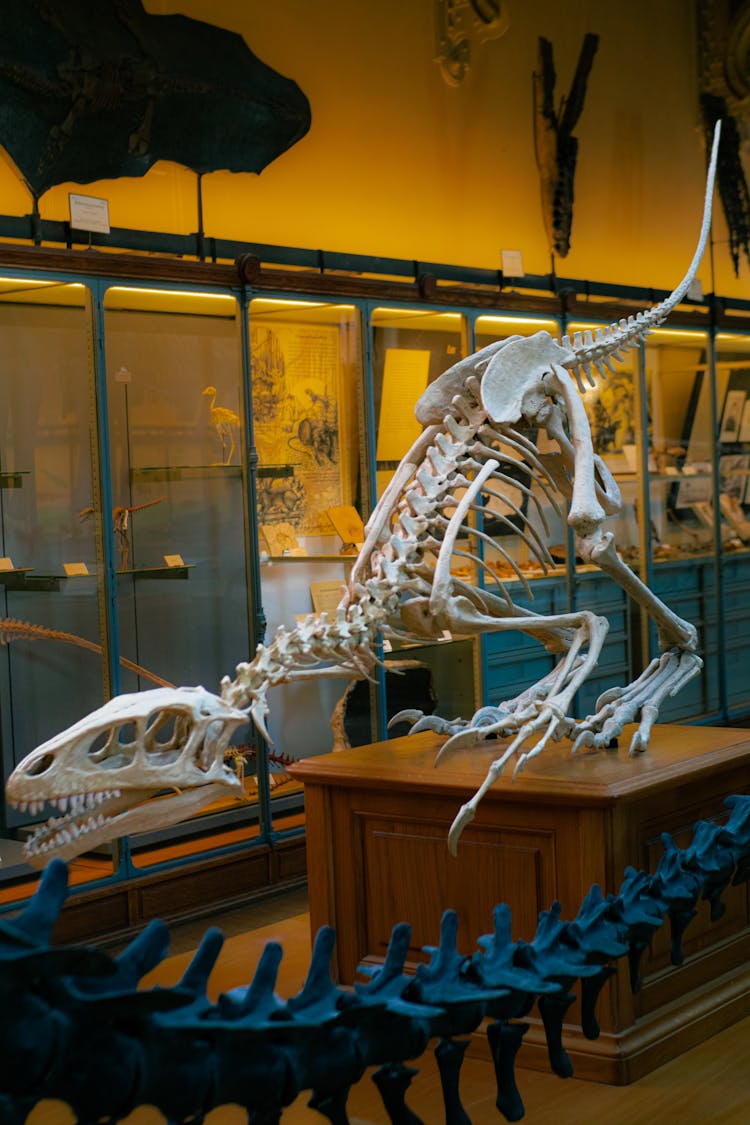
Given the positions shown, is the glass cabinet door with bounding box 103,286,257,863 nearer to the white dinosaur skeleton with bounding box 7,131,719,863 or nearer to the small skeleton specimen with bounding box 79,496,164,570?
Result: the small skeleton specimen with bounding box 79,496,164,570

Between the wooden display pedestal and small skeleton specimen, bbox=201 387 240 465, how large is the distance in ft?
5.43

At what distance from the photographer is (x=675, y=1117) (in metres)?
3.22

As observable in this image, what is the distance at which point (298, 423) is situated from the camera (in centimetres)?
571

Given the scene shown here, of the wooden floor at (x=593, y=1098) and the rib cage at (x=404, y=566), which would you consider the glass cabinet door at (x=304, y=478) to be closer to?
the rib cage at (x=404, y=566)

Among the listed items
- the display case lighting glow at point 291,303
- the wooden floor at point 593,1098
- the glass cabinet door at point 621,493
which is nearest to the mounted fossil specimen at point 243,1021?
the wooden floor at point 593,1098

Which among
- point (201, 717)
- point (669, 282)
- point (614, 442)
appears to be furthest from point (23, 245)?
point (669, 282)

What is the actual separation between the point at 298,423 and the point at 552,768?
94.7 inches

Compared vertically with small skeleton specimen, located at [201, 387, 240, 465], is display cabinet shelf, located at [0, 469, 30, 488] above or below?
below

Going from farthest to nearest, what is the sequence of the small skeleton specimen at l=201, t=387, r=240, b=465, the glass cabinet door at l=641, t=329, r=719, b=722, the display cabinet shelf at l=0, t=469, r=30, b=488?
the glass cabinet door at l=641, t=329, r=719, b=722, the small skeleton specimen at l=201, t=387, r=240, b=465, the display cabinet shelf at l=0, t=469, r=30, b=488

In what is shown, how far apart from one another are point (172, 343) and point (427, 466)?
1.66 metres

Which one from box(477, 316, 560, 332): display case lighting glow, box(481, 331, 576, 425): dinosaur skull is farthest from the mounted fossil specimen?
box(477, 316, 560, 332): display case lighting glow

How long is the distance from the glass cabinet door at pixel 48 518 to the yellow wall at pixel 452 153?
2.44ft

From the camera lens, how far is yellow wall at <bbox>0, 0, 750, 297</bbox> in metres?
6.25

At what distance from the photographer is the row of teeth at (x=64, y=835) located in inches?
100
